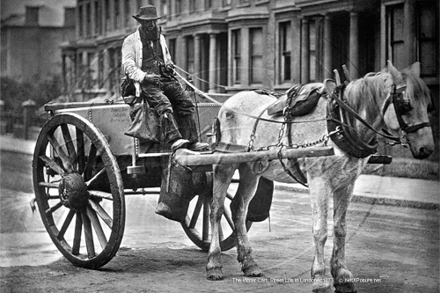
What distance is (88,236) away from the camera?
7863 mm

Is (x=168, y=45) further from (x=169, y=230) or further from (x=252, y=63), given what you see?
(x=169, y=230)

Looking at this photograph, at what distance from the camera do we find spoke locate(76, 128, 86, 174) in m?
8.05

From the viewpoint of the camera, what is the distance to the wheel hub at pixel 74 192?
7828 millimetres

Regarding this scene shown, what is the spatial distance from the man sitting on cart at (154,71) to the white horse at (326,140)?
448mm

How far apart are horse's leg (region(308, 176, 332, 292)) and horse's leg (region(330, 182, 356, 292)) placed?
255mm

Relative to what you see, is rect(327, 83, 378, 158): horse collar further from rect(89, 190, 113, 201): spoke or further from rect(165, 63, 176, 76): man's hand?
rect(89, 190, 113, 201): spoke

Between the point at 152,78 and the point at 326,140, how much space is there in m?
1.70

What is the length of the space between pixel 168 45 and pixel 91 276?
2.32 metres

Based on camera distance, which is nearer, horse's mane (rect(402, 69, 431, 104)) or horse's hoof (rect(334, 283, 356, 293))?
horse's mane (rect(402, 69, 431, 104))

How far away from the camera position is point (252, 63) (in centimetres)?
709

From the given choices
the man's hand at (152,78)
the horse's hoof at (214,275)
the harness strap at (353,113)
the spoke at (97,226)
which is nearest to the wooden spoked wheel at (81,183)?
the spoke at (97,226)

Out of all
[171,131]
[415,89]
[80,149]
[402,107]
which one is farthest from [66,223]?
[415,89]

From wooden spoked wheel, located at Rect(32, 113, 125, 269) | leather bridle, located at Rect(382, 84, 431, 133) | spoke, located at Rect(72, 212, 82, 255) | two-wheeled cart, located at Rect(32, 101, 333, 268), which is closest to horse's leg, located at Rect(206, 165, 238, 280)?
two-wheeled cart, located at Rect(32, 101, 333, 268)

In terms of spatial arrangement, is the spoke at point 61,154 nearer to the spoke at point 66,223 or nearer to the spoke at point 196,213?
the spoke at point 66,223
